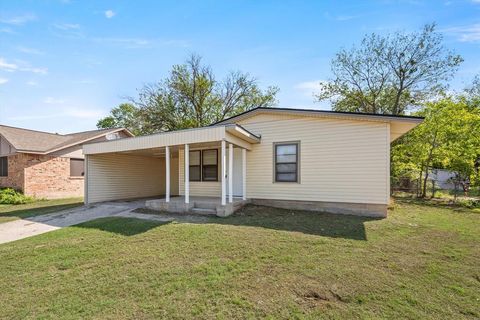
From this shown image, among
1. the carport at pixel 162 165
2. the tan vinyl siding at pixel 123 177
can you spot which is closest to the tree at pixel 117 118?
the tan vinyl siding at pixel 123 177

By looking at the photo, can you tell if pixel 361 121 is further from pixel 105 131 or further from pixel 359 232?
pixel 105 131

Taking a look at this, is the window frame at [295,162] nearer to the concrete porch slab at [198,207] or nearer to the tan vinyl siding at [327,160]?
the tan vinyl siding at [327,160]

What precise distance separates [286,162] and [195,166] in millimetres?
4124

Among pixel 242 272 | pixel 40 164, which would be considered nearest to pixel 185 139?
pixel 242 272

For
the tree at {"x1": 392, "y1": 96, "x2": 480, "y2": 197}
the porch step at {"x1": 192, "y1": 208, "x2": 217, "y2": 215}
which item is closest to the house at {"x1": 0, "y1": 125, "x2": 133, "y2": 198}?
the porch step at {"x1": 192, "y1": 208, "x2": 217, "y2": 215}

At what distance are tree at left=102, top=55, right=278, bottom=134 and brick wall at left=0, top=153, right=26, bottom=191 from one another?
9.92 m

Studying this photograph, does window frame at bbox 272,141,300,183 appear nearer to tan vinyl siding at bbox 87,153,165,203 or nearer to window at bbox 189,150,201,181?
window at bbox 189,150,201,181

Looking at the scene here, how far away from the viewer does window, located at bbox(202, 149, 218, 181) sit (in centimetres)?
1059

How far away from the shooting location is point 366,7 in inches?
332

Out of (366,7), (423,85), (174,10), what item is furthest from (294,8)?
(423,85)

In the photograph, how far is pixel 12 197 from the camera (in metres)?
13.0

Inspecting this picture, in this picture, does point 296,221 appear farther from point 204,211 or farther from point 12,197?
point 12,197

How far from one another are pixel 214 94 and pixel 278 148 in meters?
16.0

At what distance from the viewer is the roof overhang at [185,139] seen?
7746 millimetres
